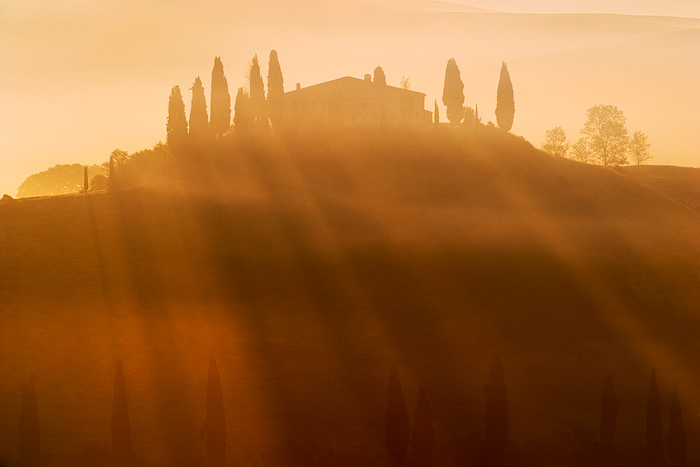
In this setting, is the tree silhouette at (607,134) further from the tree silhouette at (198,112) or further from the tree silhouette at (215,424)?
the tree silhouette at (215,424)

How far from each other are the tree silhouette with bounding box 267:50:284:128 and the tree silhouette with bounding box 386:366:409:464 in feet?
173

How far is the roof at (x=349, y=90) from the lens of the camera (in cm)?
10088

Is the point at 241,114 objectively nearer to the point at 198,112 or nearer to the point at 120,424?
the point at 198,112

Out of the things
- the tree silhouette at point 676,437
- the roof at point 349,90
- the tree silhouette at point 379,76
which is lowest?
→ the tree silhouette at point 676,437

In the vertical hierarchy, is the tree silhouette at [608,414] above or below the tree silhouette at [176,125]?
below

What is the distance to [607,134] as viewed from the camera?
12588 cm

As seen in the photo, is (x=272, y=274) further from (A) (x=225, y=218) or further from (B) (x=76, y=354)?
(B) (x=76, y=354)

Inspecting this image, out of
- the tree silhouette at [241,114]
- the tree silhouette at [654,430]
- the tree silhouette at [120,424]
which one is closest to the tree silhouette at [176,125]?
the tree silhouette at [241,114]

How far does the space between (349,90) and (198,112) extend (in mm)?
21408

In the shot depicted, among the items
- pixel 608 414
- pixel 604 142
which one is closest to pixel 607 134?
pixel 604 142

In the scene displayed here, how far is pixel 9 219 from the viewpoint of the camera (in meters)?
60.0

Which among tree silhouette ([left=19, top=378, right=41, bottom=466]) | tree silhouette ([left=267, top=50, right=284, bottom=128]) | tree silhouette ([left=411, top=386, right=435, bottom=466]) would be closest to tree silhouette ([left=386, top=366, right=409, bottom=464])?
tree silhouette ([left=411, top=386, right=435, bottom=466])

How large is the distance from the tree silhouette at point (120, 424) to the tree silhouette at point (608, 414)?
22.6 meters

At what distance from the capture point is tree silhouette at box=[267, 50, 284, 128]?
90750mm
